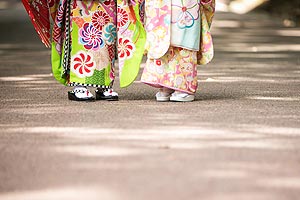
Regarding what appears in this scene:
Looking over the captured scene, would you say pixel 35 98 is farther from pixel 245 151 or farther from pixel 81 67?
pixel 245 151

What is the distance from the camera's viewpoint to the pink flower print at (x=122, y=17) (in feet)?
24.3

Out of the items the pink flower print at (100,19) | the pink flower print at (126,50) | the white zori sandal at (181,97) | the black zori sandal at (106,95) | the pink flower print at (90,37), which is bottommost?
the black zori sandal at (106,95)

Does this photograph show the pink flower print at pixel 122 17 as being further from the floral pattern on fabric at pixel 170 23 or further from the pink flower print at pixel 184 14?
the pink flower print at pixel 184 14

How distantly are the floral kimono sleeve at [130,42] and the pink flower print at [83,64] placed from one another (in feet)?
0.77

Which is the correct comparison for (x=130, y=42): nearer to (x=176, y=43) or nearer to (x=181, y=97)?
(x=176, y=43)

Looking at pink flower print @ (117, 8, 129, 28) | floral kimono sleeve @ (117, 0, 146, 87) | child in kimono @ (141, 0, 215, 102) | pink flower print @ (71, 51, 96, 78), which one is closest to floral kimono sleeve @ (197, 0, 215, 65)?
child in kimono @ (141, 0, 215, 102)

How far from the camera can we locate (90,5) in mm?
7344

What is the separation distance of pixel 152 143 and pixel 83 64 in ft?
7.21

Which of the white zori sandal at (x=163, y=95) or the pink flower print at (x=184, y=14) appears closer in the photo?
the pink flower print at (x=184, y=14)

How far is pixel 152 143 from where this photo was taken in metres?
5.40

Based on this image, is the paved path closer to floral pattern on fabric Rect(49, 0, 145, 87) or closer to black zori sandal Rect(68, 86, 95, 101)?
black zori sandal Rect(68, 86, 95, 101)

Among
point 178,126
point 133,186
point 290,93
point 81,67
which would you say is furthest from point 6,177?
point 290,93

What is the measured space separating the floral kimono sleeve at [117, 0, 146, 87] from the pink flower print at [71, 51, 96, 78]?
0.23m

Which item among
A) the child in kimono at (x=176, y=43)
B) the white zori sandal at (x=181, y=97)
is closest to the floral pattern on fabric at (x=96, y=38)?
the child in kimono at (x=176, y=43)
